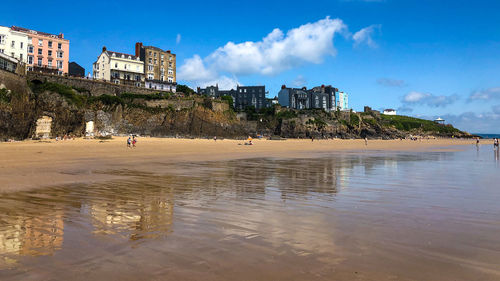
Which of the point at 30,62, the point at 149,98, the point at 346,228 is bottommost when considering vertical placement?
the point at 346,228

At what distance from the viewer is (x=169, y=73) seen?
83625 mm

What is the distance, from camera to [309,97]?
120m

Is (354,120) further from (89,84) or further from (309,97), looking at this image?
(89,84)

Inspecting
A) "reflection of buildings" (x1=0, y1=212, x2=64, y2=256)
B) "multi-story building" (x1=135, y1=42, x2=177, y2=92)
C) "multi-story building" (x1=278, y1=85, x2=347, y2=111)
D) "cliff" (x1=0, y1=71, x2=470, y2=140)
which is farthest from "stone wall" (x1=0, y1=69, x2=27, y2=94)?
"multi-story building" (x1=278, y1=85, x2=347, y2=111)

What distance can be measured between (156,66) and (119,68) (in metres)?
10.4

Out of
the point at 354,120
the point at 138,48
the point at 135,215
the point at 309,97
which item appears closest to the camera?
the point at 135,215

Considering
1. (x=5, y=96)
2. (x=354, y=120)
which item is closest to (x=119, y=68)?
(x=5, y=96)

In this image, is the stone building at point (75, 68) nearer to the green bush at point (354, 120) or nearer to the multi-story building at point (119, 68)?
the multi-story building at point (119, 68)

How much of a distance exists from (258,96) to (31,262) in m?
107

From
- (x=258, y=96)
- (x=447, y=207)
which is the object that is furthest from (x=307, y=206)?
(x=258, y=96)

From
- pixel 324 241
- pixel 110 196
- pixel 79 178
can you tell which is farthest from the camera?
pixel 79 178

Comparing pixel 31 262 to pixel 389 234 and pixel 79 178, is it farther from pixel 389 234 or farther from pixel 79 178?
pixel 79 178

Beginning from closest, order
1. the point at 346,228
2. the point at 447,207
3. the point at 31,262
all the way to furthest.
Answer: the point at 31,262 → the point at 346,228 → the point at 447,207

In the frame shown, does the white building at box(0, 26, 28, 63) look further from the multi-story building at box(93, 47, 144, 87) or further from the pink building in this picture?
the multi-story building at box(93, 47, 144, 87)
